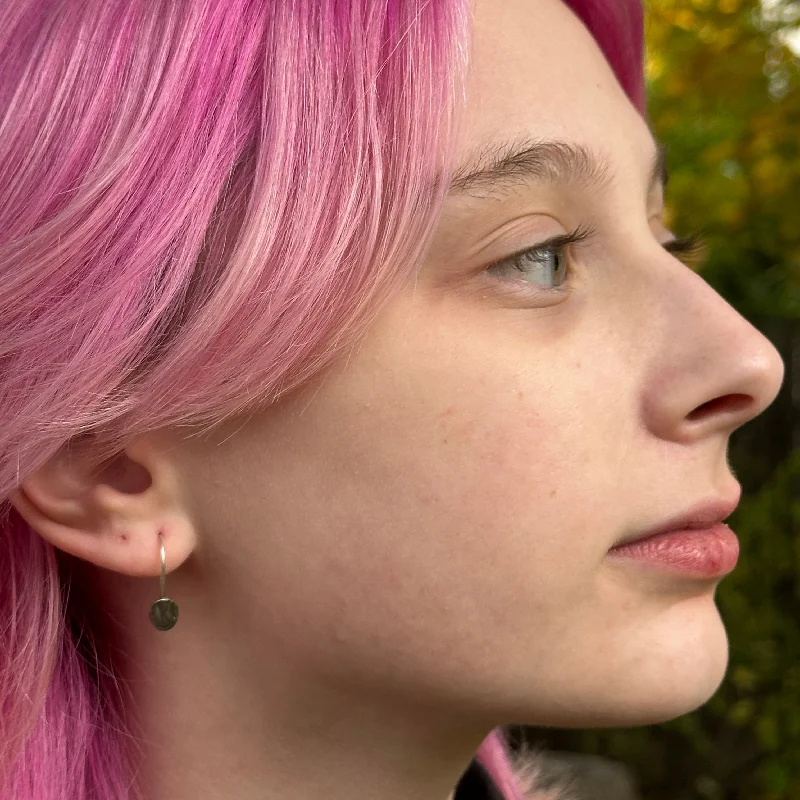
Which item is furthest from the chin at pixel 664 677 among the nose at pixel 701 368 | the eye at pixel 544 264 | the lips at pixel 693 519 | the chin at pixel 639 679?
the eye at pixel 544 264

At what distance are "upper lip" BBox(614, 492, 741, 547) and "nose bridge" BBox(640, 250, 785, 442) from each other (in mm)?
85

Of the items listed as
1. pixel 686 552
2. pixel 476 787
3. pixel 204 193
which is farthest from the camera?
pixel 476 787

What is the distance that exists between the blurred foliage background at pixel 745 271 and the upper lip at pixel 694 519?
75.1 inches

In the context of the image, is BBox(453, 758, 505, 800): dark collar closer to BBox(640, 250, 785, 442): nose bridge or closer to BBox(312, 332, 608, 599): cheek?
BBox(312, 332, 608, 599): cheek

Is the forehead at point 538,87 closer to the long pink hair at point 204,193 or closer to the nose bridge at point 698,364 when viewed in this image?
the long pink hair at point 204,193

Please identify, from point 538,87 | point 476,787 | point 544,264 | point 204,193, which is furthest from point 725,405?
point 476,787

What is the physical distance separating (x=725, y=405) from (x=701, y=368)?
0.23ft

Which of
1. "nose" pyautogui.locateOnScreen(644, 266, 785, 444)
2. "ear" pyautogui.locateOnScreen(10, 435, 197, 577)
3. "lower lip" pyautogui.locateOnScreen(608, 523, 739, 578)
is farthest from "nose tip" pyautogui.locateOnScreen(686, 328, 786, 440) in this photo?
"ear" pyautogui.locateOnScreen(10, 435, 197, 577)

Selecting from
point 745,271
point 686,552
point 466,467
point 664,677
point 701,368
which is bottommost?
point 664,677

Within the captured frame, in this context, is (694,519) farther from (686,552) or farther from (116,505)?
(116,505)

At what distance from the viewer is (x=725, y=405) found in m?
1.07

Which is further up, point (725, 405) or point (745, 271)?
point (745, 271)

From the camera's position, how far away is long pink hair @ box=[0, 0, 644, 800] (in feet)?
3.16

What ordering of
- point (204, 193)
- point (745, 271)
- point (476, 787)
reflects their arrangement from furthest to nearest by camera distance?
point (745, 271)
point (476, 787)
point (204, 193)
